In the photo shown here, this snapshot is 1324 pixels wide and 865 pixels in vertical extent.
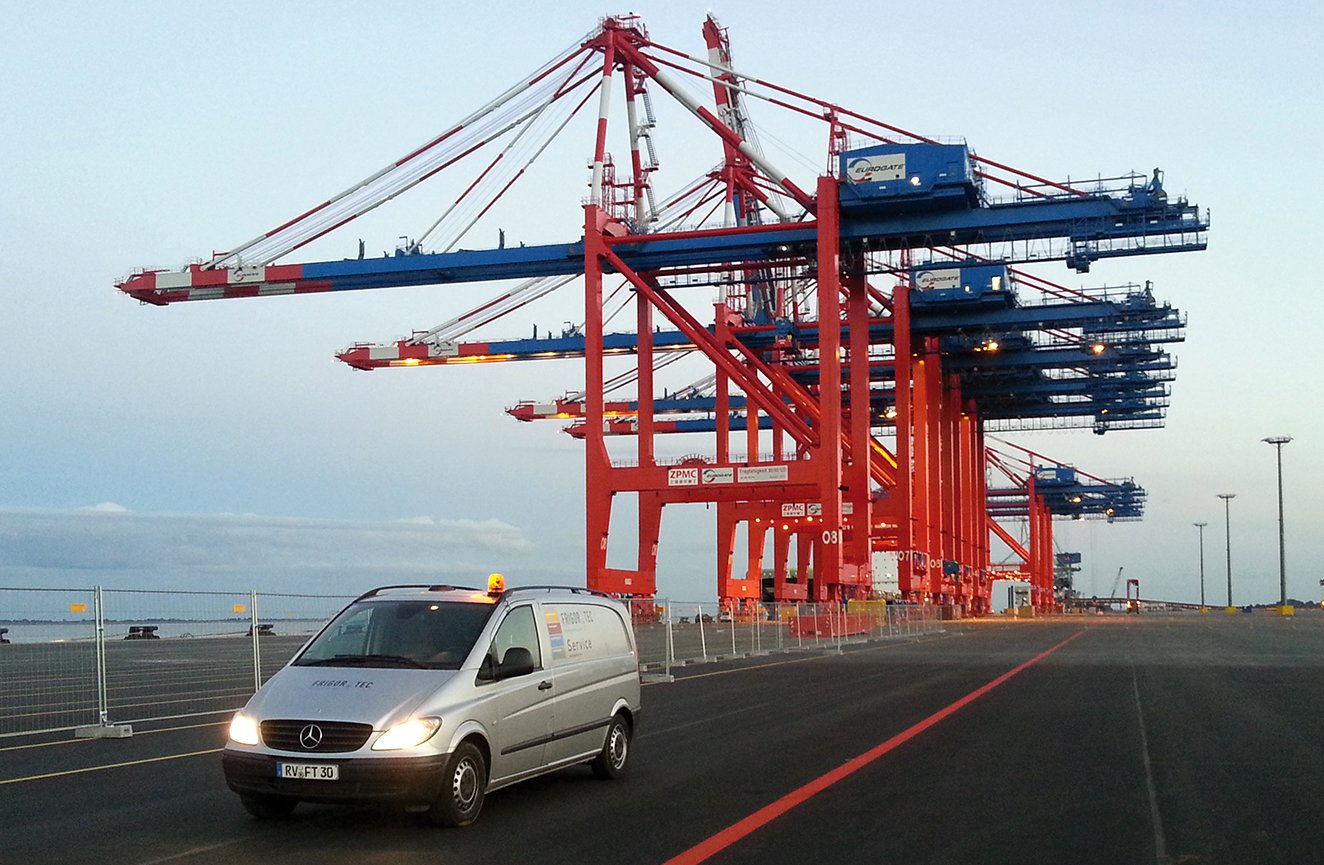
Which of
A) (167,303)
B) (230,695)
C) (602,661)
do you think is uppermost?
(167,303)

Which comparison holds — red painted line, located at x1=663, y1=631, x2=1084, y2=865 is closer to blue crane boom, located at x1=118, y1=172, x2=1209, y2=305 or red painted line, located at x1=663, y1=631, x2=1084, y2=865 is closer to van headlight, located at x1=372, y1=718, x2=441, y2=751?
van headlight, located at x1=372, y1=718, x2=441, y2=751

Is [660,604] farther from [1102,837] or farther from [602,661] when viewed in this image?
[1102,837]

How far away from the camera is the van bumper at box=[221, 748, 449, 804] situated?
828cm

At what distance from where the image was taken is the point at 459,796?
877 centimetres

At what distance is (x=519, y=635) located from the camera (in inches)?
393

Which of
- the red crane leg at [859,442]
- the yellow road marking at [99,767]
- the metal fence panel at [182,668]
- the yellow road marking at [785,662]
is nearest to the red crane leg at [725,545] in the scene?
the red crane leg at [859,442]

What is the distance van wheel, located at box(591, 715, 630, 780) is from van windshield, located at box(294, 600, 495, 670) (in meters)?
1.90

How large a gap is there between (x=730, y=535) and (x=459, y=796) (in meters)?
69.0

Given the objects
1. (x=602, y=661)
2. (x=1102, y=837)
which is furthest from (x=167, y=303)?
(x=1102, y=837)

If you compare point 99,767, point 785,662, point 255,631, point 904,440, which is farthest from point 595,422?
point 99,767

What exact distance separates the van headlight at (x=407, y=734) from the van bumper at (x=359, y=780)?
0.08 m

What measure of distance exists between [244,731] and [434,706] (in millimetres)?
1189

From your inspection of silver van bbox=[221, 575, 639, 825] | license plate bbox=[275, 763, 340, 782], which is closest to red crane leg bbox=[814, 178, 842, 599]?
silver van bbox=[221, 575, 639, 825]

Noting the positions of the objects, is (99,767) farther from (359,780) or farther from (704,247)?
(704,247)
